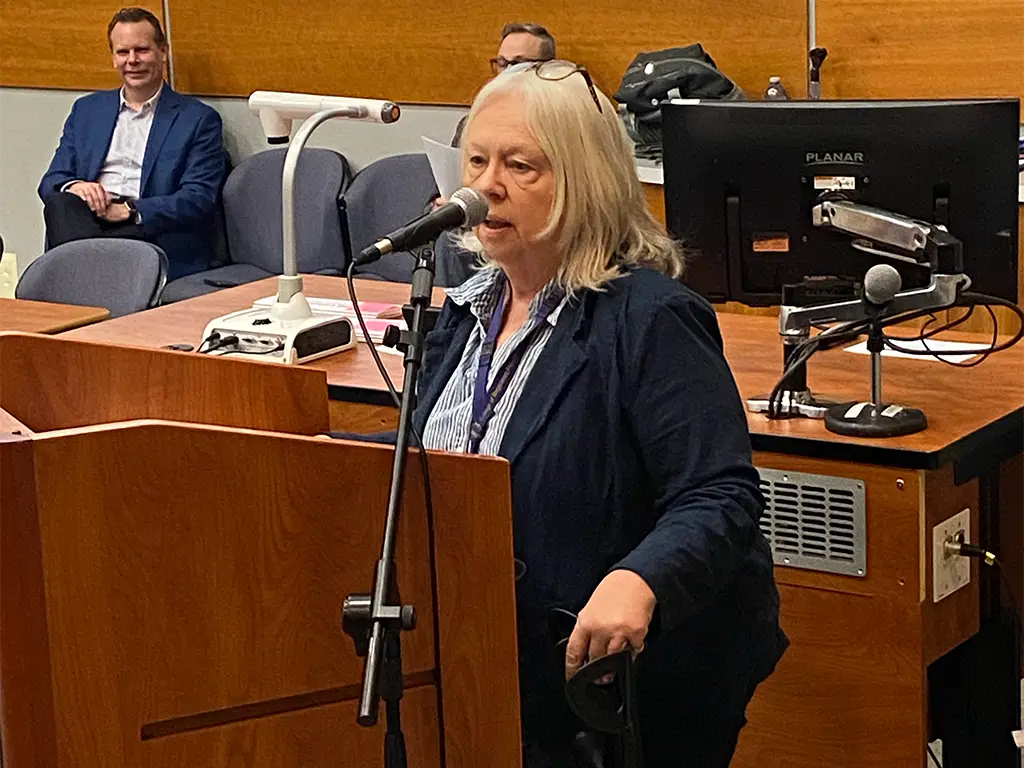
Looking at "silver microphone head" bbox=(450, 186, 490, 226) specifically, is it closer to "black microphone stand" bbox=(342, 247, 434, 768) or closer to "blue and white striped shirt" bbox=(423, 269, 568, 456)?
"blue and white striped shirt" bbox=(423, 269, 568, 456)

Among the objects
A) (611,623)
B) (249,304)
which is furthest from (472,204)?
(249,304)

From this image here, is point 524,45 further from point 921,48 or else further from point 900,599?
point 900,599

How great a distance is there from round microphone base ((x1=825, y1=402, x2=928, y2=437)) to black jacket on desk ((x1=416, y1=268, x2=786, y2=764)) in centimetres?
68

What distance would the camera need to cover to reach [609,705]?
5.58ft

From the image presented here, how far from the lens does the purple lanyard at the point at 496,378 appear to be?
2021 mm

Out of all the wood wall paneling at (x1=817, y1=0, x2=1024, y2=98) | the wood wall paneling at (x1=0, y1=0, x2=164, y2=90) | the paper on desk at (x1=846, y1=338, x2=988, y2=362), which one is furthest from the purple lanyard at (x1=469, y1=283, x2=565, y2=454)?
the wood wall paneling at (x1=0, y1=0, x2=164, y2=90)

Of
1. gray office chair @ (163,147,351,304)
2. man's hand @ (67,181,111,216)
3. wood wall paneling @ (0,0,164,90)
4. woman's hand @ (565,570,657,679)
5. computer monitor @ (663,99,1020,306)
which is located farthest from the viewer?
wood wall paneling @ (0,0,164,90)

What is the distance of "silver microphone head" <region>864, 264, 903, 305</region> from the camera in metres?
2.61

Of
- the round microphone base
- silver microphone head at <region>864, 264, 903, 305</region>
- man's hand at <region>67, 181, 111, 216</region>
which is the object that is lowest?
the round microphone base

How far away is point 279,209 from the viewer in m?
6.07

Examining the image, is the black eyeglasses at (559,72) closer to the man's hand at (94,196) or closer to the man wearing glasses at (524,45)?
the man wearing glasses at (524,45)

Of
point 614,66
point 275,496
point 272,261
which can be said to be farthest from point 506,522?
point 272,261

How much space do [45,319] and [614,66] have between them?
2.25 metres

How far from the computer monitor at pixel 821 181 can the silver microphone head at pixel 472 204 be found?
1.08 meters
